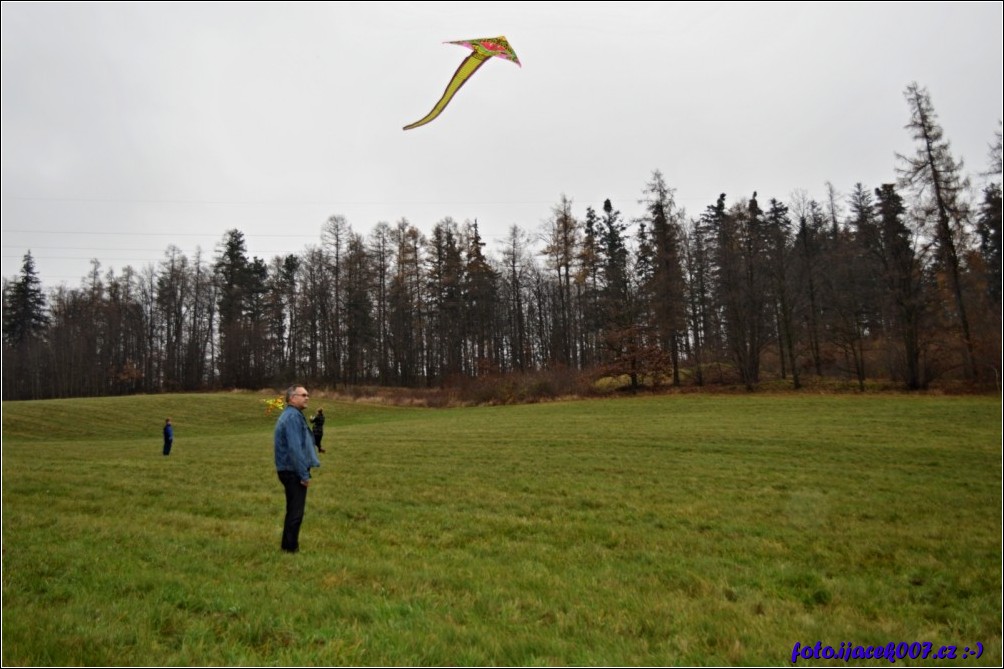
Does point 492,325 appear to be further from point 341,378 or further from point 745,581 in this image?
point 745,581

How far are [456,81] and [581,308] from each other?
48.9 metres

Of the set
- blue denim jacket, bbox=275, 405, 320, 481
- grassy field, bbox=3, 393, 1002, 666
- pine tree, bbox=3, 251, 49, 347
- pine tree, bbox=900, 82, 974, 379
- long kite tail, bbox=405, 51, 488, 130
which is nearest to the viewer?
grassy field, bbox=3, 393, 1002, 666

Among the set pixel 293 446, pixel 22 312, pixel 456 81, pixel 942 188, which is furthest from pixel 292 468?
pixel 22 312

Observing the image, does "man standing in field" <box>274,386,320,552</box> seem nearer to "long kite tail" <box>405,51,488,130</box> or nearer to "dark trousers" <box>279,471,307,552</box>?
"dark trousers" <box>279,471,307,552</box>

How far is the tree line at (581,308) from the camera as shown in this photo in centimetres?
3275

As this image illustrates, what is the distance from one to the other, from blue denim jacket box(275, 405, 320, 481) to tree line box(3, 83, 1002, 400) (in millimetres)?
35699

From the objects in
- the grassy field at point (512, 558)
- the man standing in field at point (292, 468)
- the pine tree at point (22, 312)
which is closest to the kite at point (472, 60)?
the man standing in field at point (292, 468)

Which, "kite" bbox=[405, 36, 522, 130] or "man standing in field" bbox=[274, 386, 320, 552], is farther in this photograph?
"man standing in field" bbox=[274, 386, 320, 552]

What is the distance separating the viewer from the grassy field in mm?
4227

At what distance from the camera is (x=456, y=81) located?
469cm

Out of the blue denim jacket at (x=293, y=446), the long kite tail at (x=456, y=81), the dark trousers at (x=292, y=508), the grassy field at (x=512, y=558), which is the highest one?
the long kite tail at (x=456, y=81)

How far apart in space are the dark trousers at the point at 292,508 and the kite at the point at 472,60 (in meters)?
4.40

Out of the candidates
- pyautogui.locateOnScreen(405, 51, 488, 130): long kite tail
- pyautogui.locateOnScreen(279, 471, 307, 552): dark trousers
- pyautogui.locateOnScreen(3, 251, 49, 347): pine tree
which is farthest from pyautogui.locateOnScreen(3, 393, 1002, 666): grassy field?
pyautogui.locateOnScreen(3, 251, 49, 347): pine tree

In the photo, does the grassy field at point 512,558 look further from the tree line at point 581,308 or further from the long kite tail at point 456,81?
the tree line at point 581,308
